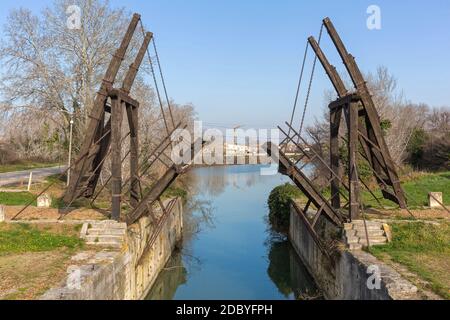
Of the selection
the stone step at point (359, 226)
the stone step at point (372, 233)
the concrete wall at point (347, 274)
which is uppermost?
the stone step at point (359, 226)

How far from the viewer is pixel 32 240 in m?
10.8

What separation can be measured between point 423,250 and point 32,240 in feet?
32.6

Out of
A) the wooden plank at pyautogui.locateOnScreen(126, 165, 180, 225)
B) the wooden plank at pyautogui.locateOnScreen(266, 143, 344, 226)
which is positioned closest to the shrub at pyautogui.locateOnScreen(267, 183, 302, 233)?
the wooden plank at pyautogui.locateOnScreen(266, 143, 344, 226)

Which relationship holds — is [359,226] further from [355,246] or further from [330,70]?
[330,70]

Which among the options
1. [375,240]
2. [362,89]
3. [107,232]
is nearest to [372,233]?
[375,240]

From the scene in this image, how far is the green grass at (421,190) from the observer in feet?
54.4

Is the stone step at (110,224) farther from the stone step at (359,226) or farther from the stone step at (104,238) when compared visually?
the stone step at (359,226)

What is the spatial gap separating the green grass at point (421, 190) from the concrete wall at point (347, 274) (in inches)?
135

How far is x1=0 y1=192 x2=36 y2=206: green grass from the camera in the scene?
642 inches

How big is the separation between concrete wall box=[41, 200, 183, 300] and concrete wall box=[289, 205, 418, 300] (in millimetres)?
5264

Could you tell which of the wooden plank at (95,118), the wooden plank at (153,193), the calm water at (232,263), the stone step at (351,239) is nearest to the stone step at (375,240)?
the stone step at (351,239)

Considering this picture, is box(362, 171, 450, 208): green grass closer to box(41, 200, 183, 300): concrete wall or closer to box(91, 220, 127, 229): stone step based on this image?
box(41, 200, 183, 300): concrete wall

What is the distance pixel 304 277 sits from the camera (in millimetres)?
14594
